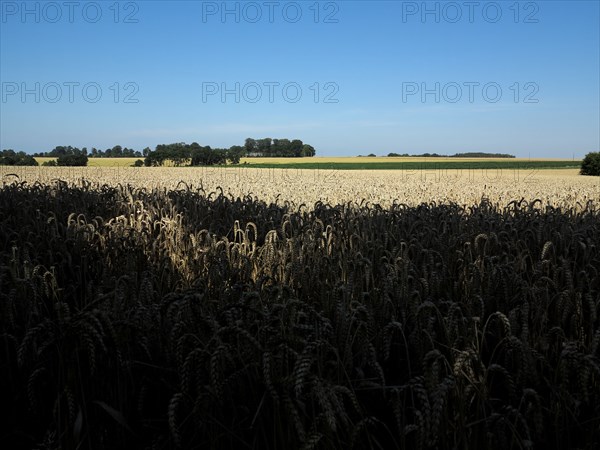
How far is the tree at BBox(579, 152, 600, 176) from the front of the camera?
4569 cm

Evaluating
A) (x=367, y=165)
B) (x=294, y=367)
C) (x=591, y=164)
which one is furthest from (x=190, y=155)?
(x=294, y=367)

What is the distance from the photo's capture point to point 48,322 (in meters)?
2.50

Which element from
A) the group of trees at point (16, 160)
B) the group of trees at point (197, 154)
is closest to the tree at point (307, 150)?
the group of trees at point (197, 154)

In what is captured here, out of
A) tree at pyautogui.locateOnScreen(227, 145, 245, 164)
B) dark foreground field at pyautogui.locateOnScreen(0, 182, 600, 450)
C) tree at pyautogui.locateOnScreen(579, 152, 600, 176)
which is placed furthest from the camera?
tree at pyautogui.locateOnScreen(227, 145, 245, 164)

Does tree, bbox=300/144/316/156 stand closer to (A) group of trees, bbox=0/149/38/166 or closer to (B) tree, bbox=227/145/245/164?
(B) tree, bbox=227/145/245/164

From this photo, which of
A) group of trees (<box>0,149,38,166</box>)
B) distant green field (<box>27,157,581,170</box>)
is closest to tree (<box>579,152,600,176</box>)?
distant green field (<box>27,157,581,170</box>)

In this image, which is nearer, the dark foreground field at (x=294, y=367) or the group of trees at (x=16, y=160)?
the dark foreground field at (x=294, y=367)

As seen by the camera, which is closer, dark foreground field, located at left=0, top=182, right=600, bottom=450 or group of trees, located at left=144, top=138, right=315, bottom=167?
dark foreground field, located at left=0, top=182, right=600, bottom=450

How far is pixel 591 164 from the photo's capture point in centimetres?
4628

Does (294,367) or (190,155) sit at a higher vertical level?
(190,155)

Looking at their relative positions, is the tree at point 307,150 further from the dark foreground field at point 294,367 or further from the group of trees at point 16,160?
the dark foreground field at point 294,367

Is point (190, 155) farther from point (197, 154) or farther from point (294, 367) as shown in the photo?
point (294, 367)

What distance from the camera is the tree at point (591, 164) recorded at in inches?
1799

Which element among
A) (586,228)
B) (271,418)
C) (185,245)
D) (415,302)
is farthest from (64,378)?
(586,228)
